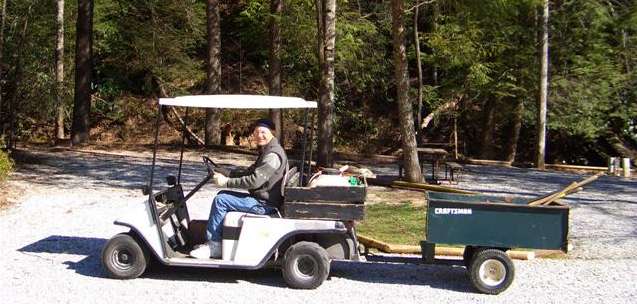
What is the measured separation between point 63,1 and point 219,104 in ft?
59.8

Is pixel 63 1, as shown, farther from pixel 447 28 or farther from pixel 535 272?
pixel 535 272

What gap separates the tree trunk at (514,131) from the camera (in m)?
25.0

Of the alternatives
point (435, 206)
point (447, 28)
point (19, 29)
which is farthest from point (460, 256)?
point (19, 29)

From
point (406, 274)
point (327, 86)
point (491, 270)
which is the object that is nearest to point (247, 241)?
point (406, 274)

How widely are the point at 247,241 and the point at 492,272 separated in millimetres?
2339

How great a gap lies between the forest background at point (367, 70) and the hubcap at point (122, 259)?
12.3 meters

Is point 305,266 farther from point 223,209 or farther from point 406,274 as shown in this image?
point 406,274

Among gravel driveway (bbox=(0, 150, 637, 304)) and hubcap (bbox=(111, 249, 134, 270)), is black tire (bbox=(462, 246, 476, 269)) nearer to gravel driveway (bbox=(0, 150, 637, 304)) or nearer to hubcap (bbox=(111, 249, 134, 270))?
gravel driveway (bbox=(0, 150, 637, 304))

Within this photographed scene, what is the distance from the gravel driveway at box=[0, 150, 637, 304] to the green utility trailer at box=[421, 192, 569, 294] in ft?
0.83

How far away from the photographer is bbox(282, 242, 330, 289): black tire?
721cm

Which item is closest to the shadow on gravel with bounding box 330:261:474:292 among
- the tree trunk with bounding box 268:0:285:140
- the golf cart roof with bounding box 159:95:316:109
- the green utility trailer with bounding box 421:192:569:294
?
the green utility trailer with bounding box 421:192:569:294

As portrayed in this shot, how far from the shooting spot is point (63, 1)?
2375 centimetres

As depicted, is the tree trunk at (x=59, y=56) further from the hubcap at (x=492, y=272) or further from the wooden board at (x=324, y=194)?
the hubcap at (x=492, y=272)

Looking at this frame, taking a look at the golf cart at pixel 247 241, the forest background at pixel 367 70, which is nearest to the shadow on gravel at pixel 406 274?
the golf cart at pixel 247 241
